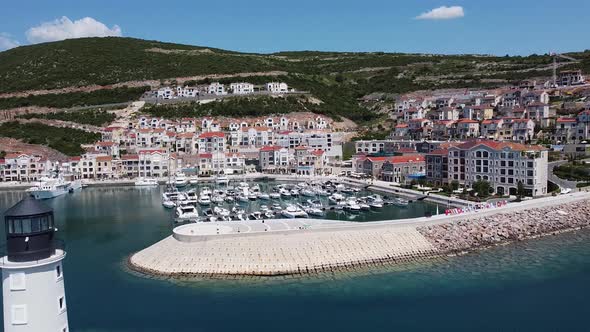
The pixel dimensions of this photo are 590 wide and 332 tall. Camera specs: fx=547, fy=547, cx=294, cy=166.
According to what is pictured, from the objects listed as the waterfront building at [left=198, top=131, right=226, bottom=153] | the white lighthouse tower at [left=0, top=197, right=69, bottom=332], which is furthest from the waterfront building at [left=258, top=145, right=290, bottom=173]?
the white lighthouse tower at [left=0, top=197, right=69, bottom=332]

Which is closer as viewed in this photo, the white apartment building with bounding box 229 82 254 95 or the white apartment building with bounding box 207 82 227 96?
the white apartment building with bounding box 207 82 227 96

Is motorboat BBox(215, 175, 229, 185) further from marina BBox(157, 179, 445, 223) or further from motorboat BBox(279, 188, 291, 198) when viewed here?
motorboat BBox(279, 188, 291, 198)

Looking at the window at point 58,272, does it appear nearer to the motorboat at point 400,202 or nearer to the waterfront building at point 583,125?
the motorboat at point 400,202

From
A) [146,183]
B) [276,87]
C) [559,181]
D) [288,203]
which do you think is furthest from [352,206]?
[276,87]

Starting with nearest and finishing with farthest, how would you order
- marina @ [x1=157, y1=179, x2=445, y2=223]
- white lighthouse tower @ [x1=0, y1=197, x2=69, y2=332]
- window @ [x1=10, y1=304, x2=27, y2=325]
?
white lighthouse tower @ [x1=0, y1=197, x2=69, y2=332]
window @ [x1=10, y1=304, x2=27, y2=325]
marina @ [x1=157, y1=179, x2=445, y2=223]

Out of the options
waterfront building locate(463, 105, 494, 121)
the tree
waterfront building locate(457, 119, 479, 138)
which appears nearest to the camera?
the tree

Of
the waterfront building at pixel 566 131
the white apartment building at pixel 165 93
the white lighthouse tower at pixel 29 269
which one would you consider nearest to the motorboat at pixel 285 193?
the waterfront building at pixel 566 131
